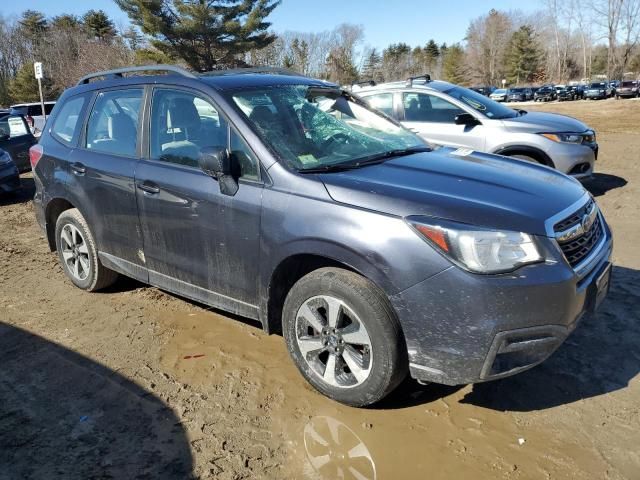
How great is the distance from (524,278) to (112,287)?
3909 millimetres

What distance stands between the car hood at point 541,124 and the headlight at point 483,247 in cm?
535

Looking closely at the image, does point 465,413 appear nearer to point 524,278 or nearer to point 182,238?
point 524,278

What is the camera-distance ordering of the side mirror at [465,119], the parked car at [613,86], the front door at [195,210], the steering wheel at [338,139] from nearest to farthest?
1. the front door at [195,210]
2. the steering wheel at [338,139]
3. the side mirror at [465,119]
4. the parked car at [613,86]

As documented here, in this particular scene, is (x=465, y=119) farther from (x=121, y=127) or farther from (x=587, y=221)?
(x=121, y=127)

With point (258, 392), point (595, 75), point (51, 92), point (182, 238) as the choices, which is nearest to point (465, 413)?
point (258, 392)

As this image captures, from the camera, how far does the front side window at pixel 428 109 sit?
779 centimetres

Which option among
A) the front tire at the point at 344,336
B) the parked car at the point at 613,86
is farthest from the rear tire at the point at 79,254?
the parked car at the point at 613,86

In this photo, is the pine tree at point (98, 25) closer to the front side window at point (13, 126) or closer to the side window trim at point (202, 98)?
the front side window at point (13, 126)

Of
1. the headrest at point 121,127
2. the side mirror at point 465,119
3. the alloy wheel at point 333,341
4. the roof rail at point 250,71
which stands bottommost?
the alloy wheel at point 333,341

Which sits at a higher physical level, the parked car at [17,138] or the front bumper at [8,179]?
the parked car at [17,138]

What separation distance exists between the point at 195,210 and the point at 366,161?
3.83ft

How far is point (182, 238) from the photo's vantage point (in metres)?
3.73

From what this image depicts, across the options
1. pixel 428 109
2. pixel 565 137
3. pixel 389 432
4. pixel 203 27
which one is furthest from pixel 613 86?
pixel 389 432

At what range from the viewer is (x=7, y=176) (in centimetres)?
998
